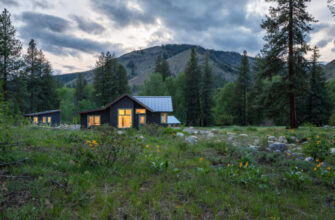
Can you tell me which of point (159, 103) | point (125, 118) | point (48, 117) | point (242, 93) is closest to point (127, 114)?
point (125, 118)

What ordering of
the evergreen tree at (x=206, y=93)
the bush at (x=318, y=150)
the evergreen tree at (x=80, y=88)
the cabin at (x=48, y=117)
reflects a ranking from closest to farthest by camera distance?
the bush at (x=318, y=150) < the cabin at (x=48, y=117) < the evergreen tree at (x=206, y=93) < the evergreen tree at (x=80, y=88)

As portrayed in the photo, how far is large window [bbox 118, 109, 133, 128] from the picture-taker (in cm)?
1955

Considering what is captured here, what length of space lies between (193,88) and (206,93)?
332 cm

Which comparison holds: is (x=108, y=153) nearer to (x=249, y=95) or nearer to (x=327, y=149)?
(x=327, y=149)

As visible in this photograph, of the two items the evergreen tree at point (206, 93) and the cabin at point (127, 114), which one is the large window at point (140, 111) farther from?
the evergreen tree at point (206, 93)

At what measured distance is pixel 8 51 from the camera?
2291 centimetres

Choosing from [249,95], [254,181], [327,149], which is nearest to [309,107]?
[249,95]

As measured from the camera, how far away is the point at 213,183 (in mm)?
3340

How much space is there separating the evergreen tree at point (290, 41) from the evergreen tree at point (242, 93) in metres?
22.3

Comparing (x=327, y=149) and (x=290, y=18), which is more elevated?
(x=290, y=18)

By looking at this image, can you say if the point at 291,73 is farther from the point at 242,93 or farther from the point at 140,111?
the point at 242,93

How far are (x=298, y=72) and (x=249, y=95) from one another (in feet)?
75.7

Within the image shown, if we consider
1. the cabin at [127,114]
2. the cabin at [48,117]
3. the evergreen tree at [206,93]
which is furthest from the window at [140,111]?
the evergreen tree at [206,93]

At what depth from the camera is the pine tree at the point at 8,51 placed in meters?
22.7
